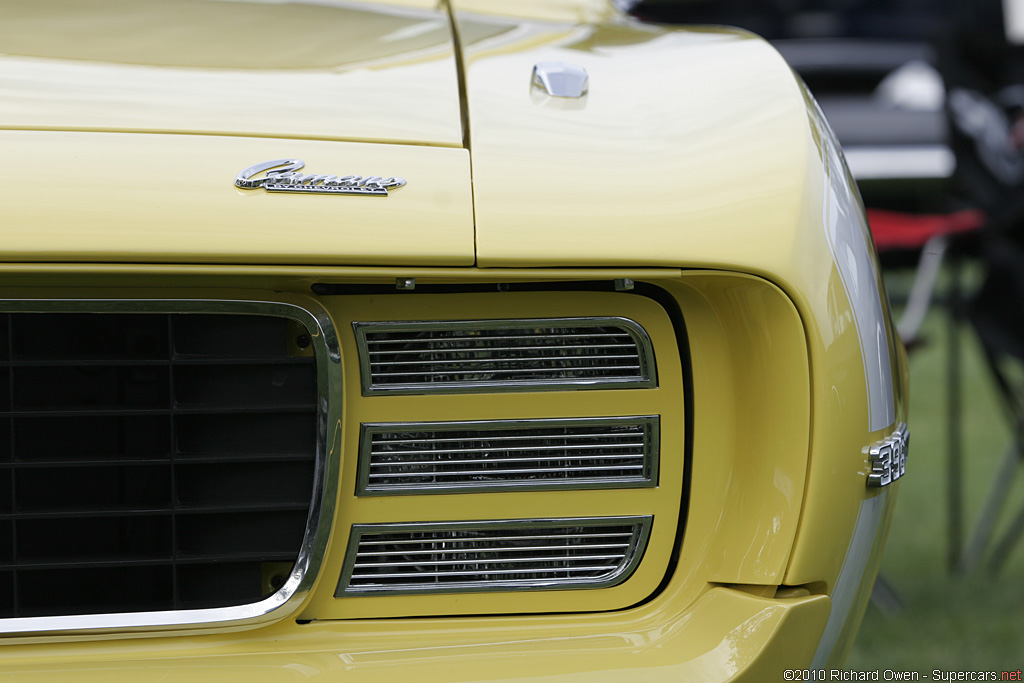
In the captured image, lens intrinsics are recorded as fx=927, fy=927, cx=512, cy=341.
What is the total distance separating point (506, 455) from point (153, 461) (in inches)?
17.4

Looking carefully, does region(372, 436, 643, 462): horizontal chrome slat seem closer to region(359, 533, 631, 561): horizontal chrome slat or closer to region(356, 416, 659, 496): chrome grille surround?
region(356, 416, 659, 496): chrome grille surround

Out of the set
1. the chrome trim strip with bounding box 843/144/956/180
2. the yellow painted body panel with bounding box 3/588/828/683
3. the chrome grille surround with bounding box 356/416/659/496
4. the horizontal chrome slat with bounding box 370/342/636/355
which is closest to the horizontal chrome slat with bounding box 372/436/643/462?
the chrome grille surround with bounding box 356/416/659/496

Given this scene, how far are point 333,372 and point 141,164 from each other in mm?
325

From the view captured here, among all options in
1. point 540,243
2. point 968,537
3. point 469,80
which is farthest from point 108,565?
point 968,537

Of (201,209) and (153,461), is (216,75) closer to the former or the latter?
(201,209)

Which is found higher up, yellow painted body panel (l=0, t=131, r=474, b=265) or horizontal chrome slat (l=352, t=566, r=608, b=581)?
yellow painted body panel (l=0, t=131, r=474, b=265)

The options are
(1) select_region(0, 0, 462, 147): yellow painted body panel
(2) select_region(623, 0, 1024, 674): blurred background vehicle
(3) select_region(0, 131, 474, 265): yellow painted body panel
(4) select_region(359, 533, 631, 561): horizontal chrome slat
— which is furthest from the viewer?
(2) select_region(623, 0, 1024, 674): blurred background vehicle

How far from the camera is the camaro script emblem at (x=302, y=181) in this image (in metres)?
1.05

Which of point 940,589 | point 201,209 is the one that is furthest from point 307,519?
point 940,589

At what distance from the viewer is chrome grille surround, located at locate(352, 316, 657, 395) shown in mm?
1164

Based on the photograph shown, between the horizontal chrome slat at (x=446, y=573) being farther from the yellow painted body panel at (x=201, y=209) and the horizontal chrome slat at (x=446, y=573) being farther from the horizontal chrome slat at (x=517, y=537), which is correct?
the yellow painted body panel at (x=201, y=209)

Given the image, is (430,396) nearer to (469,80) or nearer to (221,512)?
(221,512)

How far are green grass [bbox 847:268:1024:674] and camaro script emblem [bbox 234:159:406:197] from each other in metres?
2.12

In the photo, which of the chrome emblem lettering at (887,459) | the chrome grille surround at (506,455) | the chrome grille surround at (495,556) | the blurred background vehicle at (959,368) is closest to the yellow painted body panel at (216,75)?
the chrome grille surround at (506,455)
